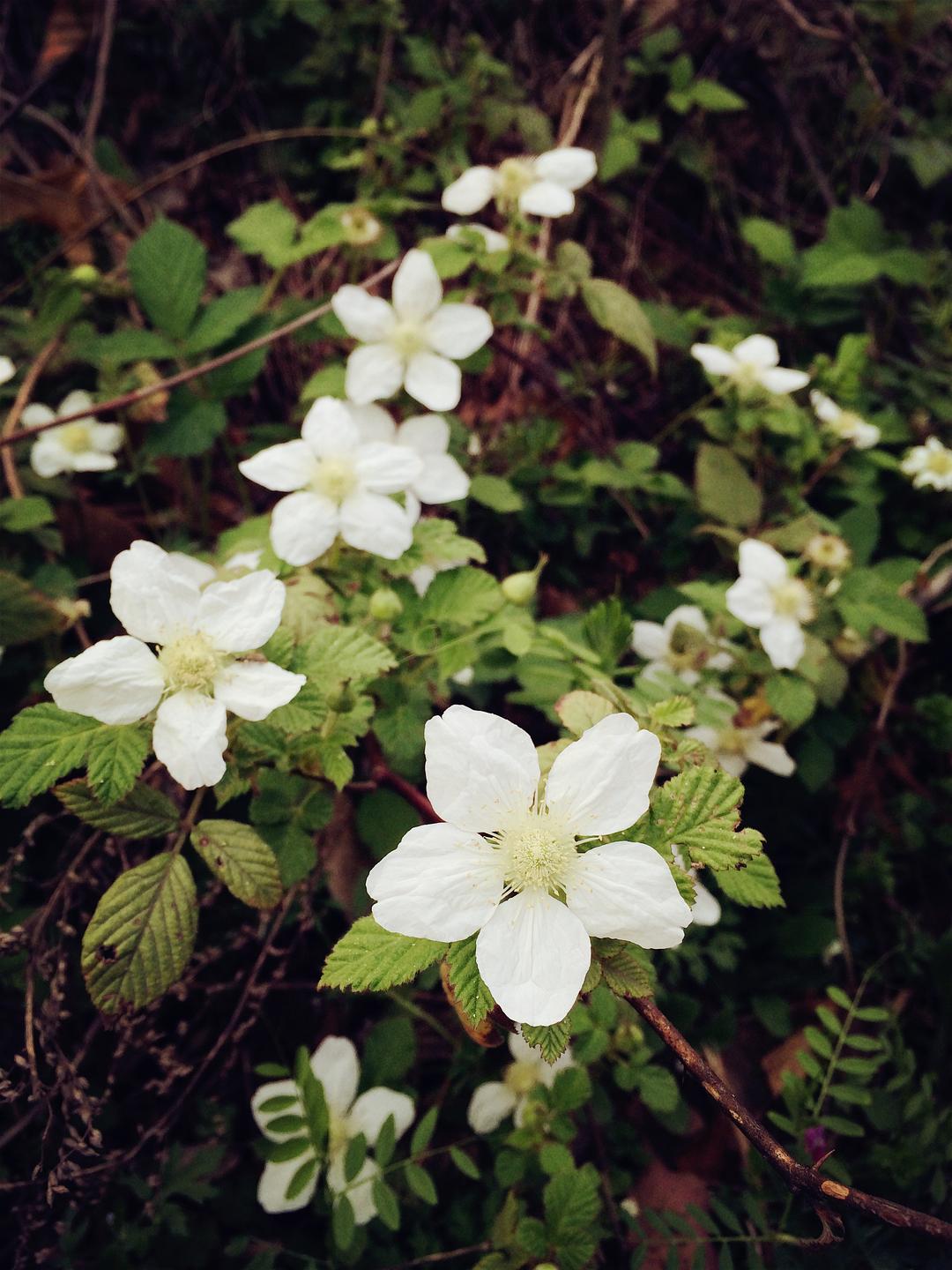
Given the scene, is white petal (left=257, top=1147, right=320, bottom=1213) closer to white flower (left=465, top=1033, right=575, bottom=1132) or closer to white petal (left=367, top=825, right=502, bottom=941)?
white flower (left=465, top=1033, right=575, bottom=1132)

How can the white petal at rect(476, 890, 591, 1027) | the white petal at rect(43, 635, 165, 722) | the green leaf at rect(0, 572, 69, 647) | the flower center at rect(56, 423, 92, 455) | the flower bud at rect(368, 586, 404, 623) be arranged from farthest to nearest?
the flower center at rect(56, 423, 92, 455) → the green leaf at rect(0, 572, 69, 647) → the flower bud at rect(368, 586, 404, 623) → the white petal at rect(43, 635, 165, 722) → the white petal at rect(476, 890, 591, 1027)

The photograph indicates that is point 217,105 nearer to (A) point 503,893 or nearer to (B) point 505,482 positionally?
(B) point 505,482

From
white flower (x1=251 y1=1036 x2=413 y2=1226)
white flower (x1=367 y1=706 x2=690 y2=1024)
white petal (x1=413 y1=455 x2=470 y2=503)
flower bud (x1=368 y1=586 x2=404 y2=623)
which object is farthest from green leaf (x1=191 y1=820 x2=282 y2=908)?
white petal (x1=413 y1=455 x2=470 y2=503)

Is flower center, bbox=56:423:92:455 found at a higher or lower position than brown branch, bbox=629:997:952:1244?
higher

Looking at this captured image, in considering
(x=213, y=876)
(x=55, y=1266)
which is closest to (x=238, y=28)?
(x=213, y=876)

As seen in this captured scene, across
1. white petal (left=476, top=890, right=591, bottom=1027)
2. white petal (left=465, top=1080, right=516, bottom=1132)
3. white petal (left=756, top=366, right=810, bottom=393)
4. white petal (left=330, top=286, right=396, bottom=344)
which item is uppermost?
white petal (left=330, top=286, right=396, bottom=344)

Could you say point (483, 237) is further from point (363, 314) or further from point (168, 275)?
point (168, 275)
